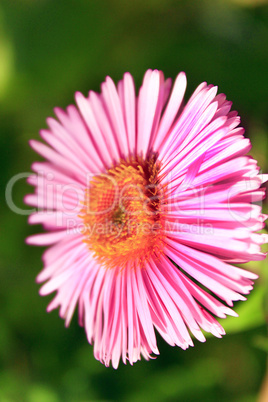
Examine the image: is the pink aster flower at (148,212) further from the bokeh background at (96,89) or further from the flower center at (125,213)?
the bokeh background at (96,89)

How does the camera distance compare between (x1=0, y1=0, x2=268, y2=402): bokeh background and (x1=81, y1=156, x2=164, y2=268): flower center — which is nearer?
(x1=81, y1=156, x2=164, y2=268): flower center

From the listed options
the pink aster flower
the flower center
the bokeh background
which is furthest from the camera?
the bokeh background

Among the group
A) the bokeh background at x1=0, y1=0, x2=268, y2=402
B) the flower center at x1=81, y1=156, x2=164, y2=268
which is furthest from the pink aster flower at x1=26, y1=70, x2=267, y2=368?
the bokeh background at x1=0, y1=0, x2=268, y2=402

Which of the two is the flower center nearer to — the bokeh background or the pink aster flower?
the pink aster flower

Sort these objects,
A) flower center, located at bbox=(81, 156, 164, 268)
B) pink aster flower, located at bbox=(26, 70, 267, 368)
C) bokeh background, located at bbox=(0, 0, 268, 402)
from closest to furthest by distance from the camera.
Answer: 1. pink aster flower, located at bbox=(26, 70, 267, 368)
2. flower center, located at bbox=(81, 156, 164, 268)
3. bokeh background, located at bbox=(0, 0, 268, 402)

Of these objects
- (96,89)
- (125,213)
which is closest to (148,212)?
(125,213)

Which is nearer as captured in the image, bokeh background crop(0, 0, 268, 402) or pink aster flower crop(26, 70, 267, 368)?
pink aster flower crop(26, 70, 267, 368)
